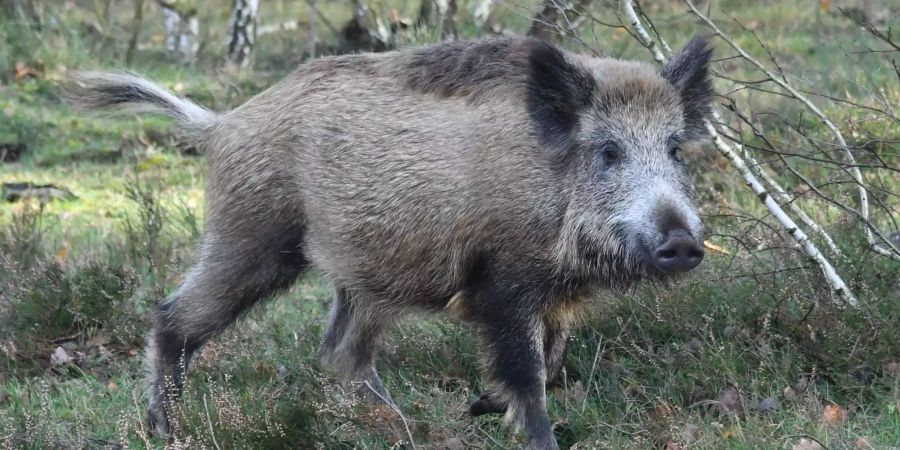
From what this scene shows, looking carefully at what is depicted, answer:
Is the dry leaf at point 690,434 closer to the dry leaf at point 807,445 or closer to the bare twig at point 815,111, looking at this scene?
the dry leaf at point 807,445

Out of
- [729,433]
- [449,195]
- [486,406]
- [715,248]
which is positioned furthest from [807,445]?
[715,248]

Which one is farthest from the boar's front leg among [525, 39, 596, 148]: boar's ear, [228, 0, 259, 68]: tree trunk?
[228, 0, 259, 68]: tree trunk

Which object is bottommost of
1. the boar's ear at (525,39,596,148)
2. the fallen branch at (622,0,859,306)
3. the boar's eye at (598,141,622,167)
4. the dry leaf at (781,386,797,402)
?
the dry leaf at (781,386,797,402)

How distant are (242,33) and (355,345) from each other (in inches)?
251

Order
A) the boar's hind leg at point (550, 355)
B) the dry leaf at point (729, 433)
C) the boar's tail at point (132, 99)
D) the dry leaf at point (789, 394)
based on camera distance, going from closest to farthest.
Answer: the dry leaf at point (729, 433), the dry leaf at point (789, 394), the boar's hind leg at point (550, 355), the boar's tail at point (132, 99)

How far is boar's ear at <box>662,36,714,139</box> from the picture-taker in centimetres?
432

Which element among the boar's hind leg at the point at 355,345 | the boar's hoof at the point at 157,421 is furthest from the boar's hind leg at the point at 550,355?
the boar's hoof at the point at 157,421

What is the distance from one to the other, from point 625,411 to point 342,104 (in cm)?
159

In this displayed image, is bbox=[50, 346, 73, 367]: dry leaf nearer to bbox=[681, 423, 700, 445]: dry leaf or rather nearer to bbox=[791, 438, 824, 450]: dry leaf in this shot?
bbox=[681, 423, 700, 445]: dry leaf

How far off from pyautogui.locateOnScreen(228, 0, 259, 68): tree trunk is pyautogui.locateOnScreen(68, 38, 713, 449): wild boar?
561cm

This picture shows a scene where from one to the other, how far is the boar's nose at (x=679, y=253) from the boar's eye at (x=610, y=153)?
1.53ft

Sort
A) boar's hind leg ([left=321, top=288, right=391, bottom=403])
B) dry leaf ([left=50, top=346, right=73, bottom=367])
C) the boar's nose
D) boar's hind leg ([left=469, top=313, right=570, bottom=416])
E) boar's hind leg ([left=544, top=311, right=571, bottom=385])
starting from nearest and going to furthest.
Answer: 1. the boar's nose
2. boar's hind leg ([left=469, top=313, right=570, bottom=416])
3. boar's hind leg ([left=544, top=311, right=571, bottom=385])
4. boar's hind leg ([left=321, top=288, right=391, bottom=403])
5. dry leaf ([left=50, top=346, right=73, bottom=367])

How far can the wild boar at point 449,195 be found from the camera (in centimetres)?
410

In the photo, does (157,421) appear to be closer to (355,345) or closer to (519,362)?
(355,345)
